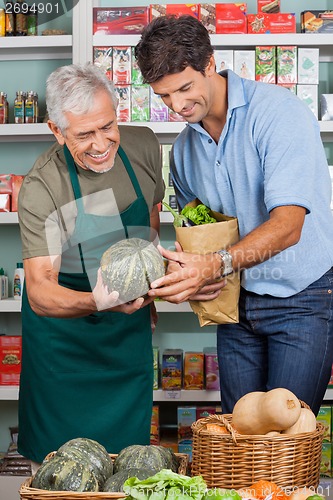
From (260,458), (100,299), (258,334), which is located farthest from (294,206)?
(260,458)

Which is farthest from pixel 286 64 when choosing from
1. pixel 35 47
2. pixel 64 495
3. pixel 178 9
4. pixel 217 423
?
pixel 64 495

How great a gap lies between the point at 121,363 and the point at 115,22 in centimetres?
188

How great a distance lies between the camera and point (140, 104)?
11.0 ft

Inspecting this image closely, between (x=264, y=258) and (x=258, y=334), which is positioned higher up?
(x=264, y=258)

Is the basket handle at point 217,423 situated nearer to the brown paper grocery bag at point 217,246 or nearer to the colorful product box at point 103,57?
the brown paper grocery bag at point 217,246

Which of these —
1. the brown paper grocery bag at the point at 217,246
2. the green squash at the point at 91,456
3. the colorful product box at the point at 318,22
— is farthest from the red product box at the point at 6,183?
the green squash at the point at 91,456

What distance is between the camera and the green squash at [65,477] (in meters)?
1.30

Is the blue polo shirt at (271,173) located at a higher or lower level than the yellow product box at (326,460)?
higher

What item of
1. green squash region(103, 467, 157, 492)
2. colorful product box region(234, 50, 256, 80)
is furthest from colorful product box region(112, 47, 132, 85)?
green squash region(103, 467, 157, 492)

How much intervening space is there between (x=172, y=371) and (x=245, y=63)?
4.95ft

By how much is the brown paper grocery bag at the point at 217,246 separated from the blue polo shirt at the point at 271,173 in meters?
0.06

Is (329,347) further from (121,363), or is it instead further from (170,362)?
(170,362)

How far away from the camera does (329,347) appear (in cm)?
190

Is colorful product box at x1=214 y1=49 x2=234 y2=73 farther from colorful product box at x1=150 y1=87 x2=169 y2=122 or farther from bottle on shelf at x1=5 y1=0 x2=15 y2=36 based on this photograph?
bottle on shelf at x1=5 y1=0 x2=15 y2=36
